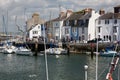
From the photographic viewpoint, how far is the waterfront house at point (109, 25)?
9148 cm

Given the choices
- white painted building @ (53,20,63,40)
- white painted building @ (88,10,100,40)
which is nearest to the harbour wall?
white painted building @ (88,10,100,40)

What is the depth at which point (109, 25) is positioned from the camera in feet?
308

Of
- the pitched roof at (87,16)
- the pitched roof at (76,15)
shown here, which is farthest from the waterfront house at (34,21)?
the pitched roof at (87,16)

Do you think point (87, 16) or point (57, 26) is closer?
point (87, 16)

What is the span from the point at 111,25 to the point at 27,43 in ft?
84.2

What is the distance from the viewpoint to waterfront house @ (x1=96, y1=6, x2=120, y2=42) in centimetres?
9148

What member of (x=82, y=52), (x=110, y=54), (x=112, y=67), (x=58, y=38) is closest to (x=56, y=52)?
(x=82, y=52)

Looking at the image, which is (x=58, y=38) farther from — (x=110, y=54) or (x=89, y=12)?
(x=110, y=54)

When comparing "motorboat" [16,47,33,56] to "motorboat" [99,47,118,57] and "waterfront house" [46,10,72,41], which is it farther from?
"waterfront house" [46,10,72,41]

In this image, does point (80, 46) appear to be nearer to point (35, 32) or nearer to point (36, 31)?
point (36, 31)

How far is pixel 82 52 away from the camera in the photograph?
86.8m

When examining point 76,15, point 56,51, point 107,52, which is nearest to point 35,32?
point 76,15

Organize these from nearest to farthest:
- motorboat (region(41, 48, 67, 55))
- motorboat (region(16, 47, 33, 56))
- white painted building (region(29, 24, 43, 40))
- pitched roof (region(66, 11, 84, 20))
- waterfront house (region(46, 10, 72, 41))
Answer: motorboat (region(41, 48, 67, 55)), motorboat (region(16, 47, 33, 56)), pitched roof (region(66, 11, 84, 20)), waterfront house (region(46, 10, 72, 41)), white painted building (region(29, 24, 43, 40))

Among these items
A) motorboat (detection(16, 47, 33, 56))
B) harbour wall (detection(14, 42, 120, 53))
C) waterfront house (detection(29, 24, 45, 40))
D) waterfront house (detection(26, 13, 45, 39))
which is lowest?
motorboat (detection(16, 47, 33, 56))
